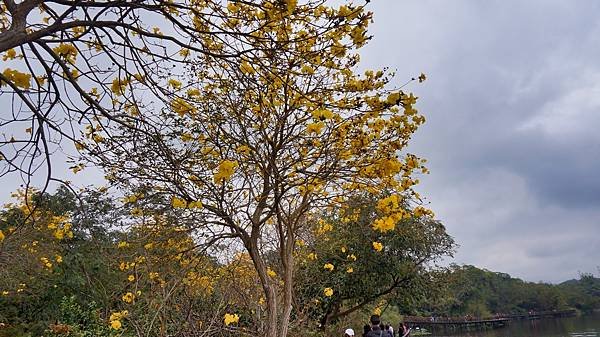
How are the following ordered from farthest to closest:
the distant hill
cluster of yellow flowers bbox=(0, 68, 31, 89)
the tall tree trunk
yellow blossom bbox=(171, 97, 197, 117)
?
the distant hill, the tall tree trunk, yellow blossom bbox=(171, 97, 197, 117), cluster of yellow flowers bbox=(0, 68, 31, 89)

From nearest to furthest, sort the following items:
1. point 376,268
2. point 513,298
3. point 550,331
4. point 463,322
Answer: point 376,268 < point 550,331 < point 463,322 < point 513,298

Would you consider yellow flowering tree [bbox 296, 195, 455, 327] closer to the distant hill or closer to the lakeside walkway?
the lakeside walkway

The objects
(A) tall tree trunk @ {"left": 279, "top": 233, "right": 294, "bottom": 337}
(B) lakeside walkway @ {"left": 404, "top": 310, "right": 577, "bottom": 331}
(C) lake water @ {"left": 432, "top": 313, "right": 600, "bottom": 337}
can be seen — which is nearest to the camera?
(A) tall tree trunk @ {"left": 279, "top": 233, "right": 294, "bottom": 337}

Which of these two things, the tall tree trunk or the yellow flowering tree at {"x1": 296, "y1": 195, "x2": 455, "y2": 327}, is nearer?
the tall tree trunk

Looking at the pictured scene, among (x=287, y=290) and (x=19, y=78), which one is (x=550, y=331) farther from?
(x=19, y=78)

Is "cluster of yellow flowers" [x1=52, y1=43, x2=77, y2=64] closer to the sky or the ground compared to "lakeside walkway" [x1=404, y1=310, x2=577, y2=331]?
closer to the ground

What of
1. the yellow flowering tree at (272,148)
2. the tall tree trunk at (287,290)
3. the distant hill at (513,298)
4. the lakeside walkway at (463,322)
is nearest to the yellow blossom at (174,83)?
the yellow flowering tree at (272,148)

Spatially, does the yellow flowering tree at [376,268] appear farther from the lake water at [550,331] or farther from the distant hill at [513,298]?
the distant hill at [513,298]

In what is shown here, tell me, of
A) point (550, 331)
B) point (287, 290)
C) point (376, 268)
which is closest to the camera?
point (287, 290)

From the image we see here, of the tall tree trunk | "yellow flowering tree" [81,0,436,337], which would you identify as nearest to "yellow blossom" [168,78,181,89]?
"yellow flowering tree" [81,0,436,337]

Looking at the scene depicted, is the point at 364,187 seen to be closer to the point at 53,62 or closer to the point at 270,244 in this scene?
the point at 53,62

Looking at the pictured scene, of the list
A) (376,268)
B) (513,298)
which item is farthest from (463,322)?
(376,268)

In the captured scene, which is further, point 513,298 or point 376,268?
point 513,298

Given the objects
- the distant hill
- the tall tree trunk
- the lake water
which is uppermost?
the distant hill
